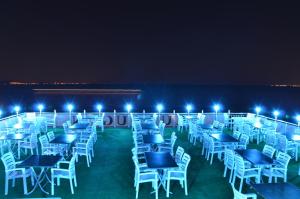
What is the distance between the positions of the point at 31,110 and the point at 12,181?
7.71m

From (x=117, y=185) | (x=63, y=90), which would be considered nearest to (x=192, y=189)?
(x=117, y=185)

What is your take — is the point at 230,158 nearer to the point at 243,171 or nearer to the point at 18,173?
the point at 243,171

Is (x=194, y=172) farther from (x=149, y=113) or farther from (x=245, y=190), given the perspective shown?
(x=149, y=113)

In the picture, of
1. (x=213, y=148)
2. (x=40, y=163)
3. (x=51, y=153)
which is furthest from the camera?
(x=213, y=148)

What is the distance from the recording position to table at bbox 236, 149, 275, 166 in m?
5.75

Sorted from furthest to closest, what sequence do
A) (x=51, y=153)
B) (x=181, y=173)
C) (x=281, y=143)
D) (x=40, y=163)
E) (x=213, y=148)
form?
(x=281, y=143)
(x=213, y=148)
(x=51, y=153)
(x=181, y=173)
(x=40, y=163)

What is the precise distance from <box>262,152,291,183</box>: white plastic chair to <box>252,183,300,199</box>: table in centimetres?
146

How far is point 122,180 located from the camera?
6656 mm

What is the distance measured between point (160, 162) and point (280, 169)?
105 inches

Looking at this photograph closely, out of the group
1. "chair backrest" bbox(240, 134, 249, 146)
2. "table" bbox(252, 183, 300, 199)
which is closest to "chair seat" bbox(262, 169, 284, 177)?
"table" bbox(252, 183, 300, 199)

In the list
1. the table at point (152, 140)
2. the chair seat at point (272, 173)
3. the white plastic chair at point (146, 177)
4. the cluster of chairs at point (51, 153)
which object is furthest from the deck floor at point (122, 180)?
the table at point (152, 140)

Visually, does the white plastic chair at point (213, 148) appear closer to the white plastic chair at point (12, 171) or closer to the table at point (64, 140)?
the table at point (64, 140)

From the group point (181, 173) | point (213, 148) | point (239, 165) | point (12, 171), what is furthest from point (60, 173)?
point (213, 148)

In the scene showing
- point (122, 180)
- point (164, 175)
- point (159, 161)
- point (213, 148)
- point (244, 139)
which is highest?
point (244, 139)
